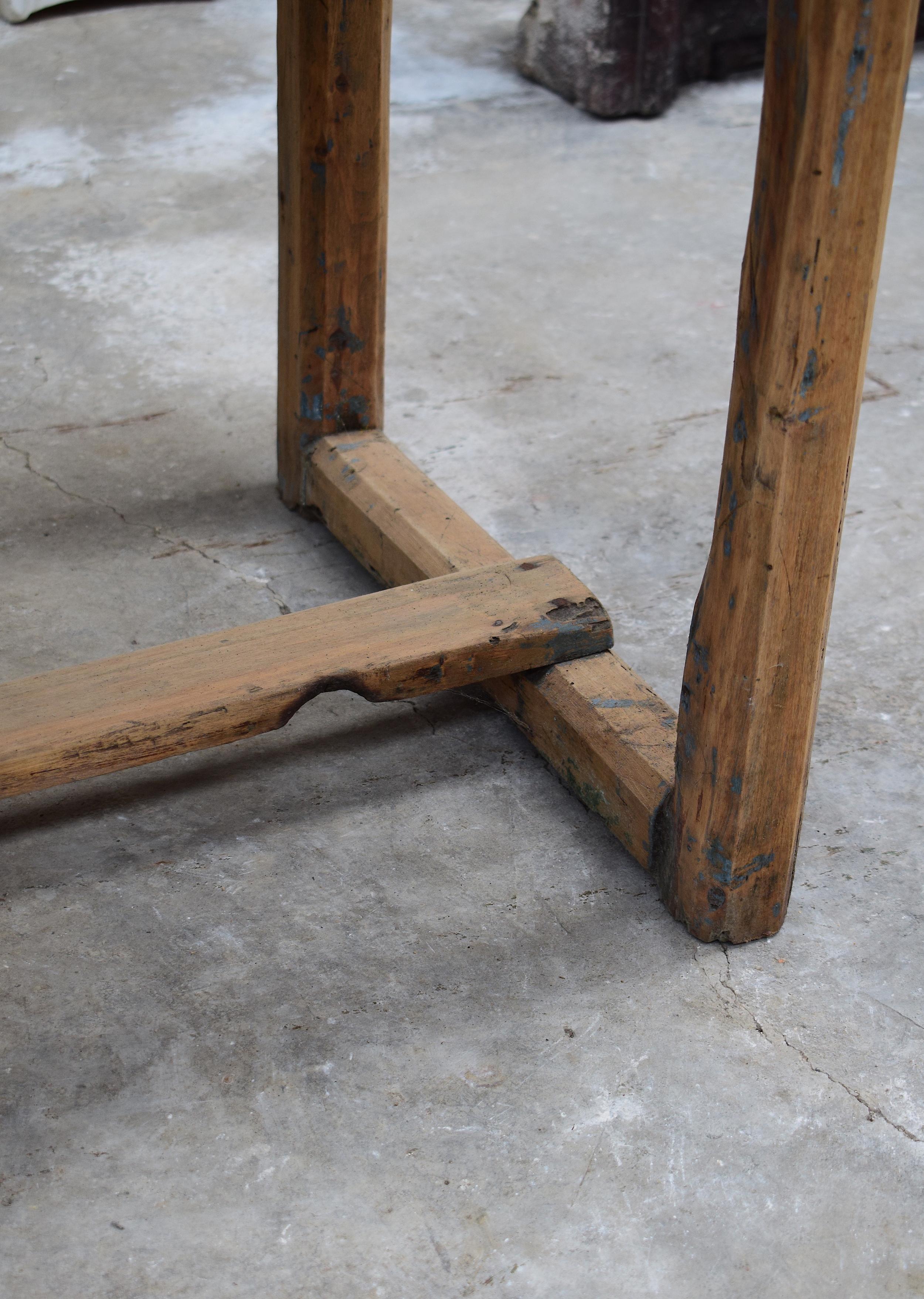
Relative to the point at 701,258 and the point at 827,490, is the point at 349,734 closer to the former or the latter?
the point at 827,490

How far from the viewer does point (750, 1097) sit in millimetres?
1669

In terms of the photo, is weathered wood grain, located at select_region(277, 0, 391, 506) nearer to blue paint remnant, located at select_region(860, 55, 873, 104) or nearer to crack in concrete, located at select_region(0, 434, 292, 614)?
crack in concrete, located at select_region(0, 434, 292, 614)

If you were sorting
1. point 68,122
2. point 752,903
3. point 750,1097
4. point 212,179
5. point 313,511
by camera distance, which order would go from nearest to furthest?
point 750,1097, point 752,903, point 313,511, point 212,179, point 68,122

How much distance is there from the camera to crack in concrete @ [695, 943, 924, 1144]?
5.37 ft

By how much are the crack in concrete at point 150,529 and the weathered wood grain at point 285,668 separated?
0.42 m

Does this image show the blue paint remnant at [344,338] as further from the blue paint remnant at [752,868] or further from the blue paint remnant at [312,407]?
the blue paint remnant at [752,868]

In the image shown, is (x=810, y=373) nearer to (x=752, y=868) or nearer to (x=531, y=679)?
(x=752, y=868)

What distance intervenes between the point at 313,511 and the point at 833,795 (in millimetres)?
1226

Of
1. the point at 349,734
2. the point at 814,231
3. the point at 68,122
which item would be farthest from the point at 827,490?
the point at 68,122

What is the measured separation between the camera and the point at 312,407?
2740 mm

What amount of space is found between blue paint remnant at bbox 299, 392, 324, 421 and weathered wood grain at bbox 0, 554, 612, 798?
2.05 feet

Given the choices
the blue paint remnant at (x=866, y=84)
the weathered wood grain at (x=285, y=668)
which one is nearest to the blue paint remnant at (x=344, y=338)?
the weathered wood grain at (x=285, y=668)

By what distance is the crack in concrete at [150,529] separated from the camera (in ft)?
8.57

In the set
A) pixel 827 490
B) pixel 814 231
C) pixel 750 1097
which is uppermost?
pixel 814 231
